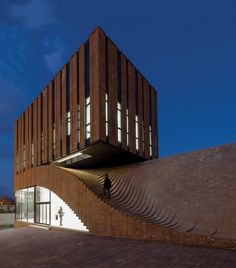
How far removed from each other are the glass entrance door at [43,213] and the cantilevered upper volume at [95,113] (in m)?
4.75

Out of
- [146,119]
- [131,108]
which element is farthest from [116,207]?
[146,119]

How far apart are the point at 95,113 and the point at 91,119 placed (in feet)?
2.53

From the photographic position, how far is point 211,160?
60.7ft

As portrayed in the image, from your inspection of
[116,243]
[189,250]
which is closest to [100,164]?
[116,243]

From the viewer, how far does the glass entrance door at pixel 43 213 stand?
25.6 metres

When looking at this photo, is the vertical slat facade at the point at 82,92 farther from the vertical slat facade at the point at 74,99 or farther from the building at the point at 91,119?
the vertical slat facade at the point at 74,99

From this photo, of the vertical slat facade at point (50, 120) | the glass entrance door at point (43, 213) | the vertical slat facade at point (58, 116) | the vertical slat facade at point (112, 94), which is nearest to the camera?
the vertical slat facade at point (112, 94)

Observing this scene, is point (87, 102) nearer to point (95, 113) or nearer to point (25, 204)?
point (95, 113)

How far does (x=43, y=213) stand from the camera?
88.0 ft

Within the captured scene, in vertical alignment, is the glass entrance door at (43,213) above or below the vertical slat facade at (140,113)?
below

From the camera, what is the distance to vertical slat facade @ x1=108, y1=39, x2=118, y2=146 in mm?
23250

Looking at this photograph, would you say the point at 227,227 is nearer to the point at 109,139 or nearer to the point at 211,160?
the point at 211,160

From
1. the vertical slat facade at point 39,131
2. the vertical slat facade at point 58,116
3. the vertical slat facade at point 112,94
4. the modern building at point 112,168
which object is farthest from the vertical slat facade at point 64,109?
the vertical slat facade at point 39,131

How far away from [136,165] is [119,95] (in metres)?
6.74
